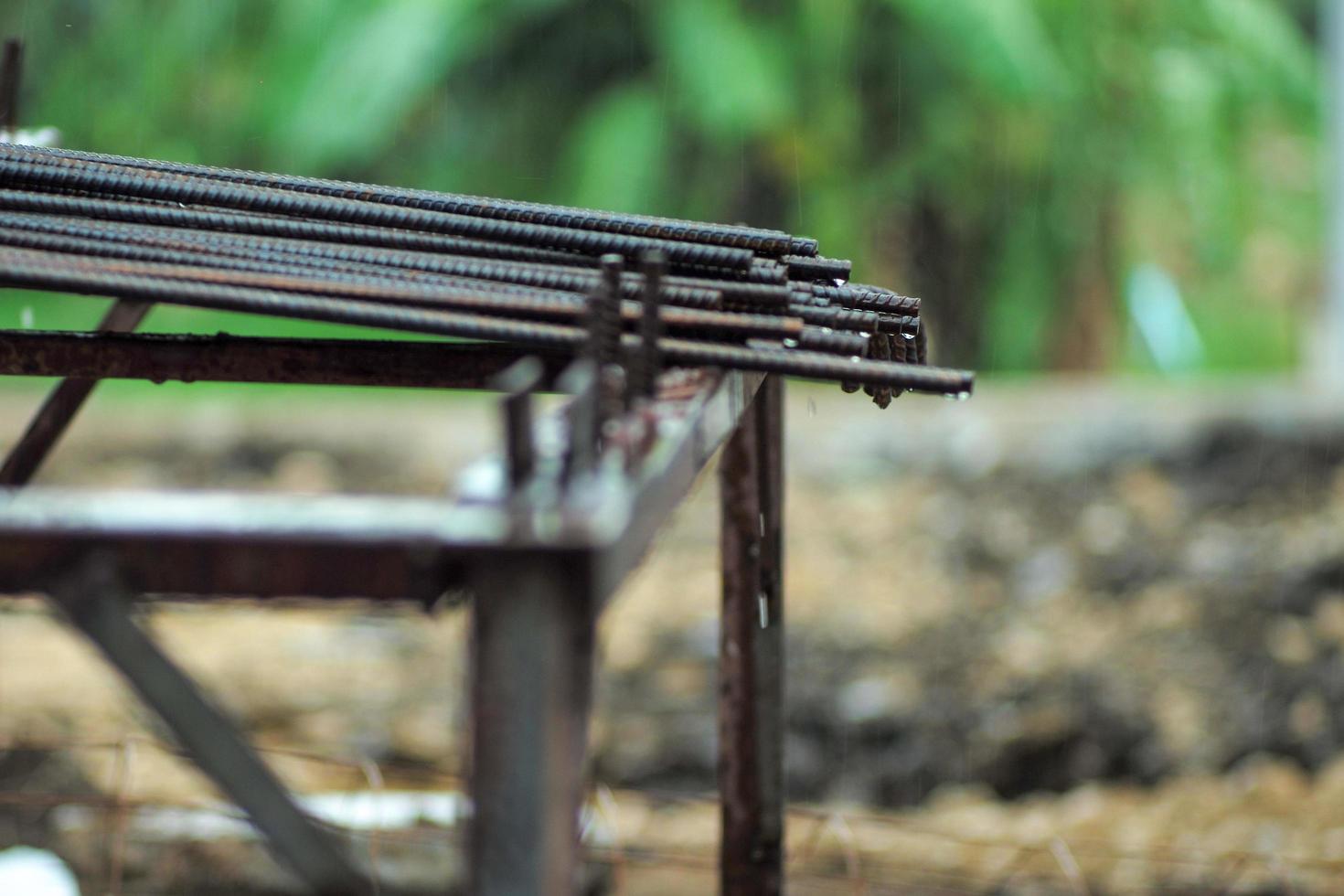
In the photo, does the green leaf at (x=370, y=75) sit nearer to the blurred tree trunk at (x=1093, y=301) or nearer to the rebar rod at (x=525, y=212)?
the blurred tree trunk at (x=1093, y=301)

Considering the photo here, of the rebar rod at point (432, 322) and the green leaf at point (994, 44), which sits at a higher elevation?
the green leaf at point (994, 44)

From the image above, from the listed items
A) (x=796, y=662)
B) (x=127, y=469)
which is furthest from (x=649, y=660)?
(x=127, y=469)

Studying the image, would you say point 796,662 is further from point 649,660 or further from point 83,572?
point 83,572

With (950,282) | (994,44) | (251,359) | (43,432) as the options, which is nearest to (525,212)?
(251,359)

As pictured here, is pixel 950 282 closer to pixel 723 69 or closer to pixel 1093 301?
pixel 1093 301

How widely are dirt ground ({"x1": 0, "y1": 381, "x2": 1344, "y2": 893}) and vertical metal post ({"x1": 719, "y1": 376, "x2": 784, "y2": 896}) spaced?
167 centimetres

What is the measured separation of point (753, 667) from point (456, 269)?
127 centimetres

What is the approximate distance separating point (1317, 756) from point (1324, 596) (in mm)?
1144

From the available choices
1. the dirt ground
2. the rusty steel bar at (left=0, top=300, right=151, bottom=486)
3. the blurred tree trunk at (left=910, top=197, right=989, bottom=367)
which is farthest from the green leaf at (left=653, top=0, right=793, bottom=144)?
the rusty steel bar at (left=0, top=300, right=151, bottom=486)

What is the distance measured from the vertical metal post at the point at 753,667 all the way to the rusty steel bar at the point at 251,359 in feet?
3.09

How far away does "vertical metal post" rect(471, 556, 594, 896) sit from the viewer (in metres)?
1.33

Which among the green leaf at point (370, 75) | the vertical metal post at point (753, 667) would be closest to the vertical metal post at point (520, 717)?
the vertical metal post at point (753, 667)

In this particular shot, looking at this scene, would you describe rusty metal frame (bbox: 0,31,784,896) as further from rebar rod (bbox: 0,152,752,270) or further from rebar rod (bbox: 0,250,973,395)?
rebar rod (bbox: 0,152,752,270)

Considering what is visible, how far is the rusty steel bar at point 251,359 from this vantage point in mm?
2266
